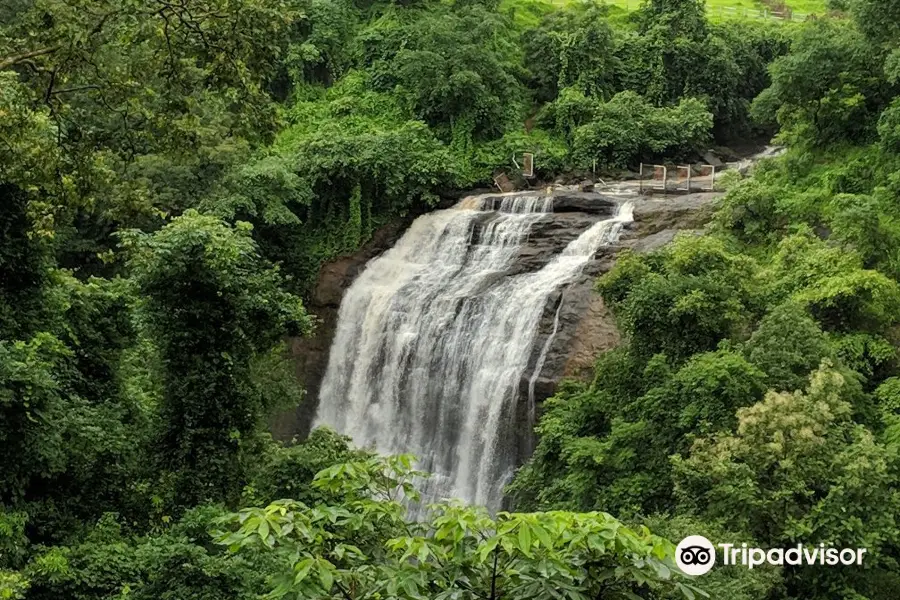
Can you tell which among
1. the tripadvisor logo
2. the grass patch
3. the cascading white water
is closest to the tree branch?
the tripadvisor logo

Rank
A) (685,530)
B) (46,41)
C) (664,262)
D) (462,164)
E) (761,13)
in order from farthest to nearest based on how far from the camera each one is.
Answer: (761,13), (462,164), (664,262), (685,530), (46,41)

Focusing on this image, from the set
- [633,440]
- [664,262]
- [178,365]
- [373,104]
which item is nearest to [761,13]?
[373,104]

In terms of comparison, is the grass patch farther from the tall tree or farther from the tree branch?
the tree branch

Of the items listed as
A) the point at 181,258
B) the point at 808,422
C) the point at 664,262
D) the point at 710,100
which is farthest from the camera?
the point at 710,100

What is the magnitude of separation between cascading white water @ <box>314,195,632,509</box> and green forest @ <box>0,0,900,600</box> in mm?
2107

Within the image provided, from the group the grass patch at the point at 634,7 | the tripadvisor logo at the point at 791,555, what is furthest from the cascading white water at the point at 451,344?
the grass patch at the point at 634,7

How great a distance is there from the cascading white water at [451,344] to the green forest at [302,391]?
2107mm

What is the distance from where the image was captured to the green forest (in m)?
4.68

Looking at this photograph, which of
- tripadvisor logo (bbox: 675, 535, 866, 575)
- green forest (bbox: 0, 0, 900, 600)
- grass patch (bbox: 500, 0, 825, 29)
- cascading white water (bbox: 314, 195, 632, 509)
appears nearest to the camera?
green forest (bbox: 0, 0, 900, 600)

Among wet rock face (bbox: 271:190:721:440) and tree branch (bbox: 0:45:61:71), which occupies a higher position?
tree branch (bbox: 0:45:61:71)

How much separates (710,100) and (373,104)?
11.4 metres

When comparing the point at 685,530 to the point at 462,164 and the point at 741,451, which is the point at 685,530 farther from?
the point at 462,164

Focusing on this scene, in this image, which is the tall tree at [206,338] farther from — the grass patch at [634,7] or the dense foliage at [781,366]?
the grass patch at [634,7]

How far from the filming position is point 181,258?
448 inches
